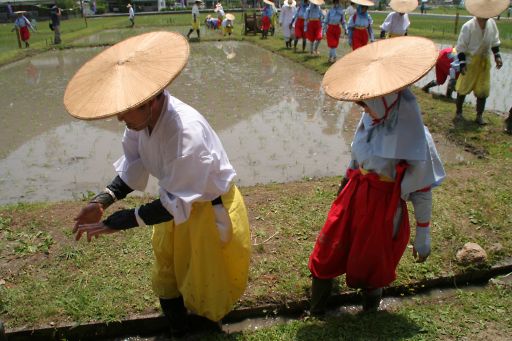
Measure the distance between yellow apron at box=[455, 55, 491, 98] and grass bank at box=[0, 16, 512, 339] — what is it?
1.86 m

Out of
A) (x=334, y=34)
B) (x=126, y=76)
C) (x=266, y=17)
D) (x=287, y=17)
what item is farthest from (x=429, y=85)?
(x=266, y=17)

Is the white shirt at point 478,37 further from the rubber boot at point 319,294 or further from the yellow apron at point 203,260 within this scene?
the yellow apron at point 203,260

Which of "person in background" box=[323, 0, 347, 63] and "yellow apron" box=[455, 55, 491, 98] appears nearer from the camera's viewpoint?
"yellow apron" box=[455, 55, 491, 98]

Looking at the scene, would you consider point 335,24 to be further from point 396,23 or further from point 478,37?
point 478,37

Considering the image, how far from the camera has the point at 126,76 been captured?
181 centimetres

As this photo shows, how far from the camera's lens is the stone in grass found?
309 centimetres

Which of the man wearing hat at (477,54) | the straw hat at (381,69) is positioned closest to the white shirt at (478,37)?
the man wearing hat at (477,54)

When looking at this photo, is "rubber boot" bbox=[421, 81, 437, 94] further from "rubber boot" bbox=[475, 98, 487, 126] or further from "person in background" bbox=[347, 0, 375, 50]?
"person in background" bbox=[347, 0, 375, 50]

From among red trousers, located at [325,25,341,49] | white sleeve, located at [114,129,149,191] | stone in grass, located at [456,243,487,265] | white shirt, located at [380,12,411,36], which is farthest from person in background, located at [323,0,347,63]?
white sleeve, located at [114,129,149,191]

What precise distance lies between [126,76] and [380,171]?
4.31ft

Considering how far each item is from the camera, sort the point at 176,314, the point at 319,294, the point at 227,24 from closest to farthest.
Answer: the point at 176,314 → the point at 319,294 → the point at 227,24

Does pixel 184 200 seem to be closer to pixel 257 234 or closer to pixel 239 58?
pixel 257 234

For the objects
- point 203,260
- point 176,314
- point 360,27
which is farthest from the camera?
point 360,27

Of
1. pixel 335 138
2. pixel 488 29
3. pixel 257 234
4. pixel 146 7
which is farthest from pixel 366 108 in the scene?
pixel 146 7
